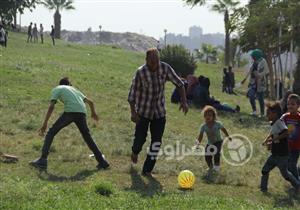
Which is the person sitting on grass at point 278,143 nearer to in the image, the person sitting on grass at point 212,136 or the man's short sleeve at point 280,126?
the man's short sleeve at point 280,126

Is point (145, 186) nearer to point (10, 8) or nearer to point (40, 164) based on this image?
point (40, 164)

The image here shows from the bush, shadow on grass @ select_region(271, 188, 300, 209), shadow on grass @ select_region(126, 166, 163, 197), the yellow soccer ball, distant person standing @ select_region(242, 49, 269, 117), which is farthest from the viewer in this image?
the bush

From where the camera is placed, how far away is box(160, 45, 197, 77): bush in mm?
28250

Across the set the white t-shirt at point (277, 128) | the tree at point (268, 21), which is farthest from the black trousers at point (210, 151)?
the tree at point (268, 21)

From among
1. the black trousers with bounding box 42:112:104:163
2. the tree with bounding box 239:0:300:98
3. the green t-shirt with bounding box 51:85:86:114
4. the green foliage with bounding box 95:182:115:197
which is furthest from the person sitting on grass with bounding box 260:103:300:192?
the tree with bounding box 239:0:300:98

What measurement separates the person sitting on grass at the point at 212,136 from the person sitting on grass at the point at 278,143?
1.14 metres

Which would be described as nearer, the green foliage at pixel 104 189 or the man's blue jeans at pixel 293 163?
the green foliage at pixel 104 189

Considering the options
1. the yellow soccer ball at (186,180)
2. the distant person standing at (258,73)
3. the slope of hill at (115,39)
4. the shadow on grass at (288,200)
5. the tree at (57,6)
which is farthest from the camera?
the slope of hill at (115,39)

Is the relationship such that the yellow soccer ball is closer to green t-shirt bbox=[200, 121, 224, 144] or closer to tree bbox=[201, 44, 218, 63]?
green t-shirt bbox=[200, 121, 224, 144]

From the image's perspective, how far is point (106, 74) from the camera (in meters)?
24.2

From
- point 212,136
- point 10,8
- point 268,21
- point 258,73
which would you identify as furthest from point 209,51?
point 212,136

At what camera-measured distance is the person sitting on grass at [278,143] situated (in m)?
8.16

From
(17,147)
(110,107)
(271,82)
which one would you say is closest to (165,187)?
(17,147)

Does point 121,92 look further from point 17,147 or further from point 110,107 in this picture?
point 17,147
